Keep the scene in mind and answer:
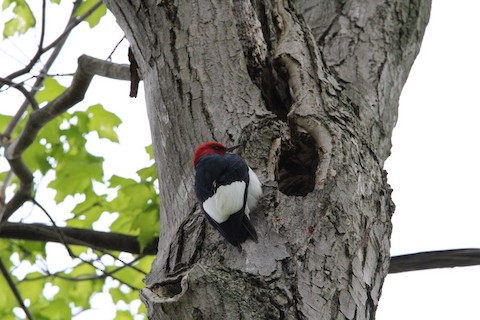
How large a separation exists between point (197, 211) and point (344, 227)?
569mm

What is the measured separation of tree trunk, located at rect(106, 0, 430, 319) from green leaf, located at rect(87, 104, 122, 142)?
2.03 meters

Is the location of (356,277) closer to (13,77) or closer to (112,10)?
(112,10)

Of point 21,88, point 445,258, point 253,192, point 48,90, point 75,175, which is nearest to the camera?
point 253,192

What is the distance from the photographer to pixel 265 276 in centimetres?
201

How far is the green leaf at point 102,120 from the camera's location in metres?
5.04

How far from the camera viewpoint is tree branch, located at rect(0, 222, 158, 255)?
152 inches

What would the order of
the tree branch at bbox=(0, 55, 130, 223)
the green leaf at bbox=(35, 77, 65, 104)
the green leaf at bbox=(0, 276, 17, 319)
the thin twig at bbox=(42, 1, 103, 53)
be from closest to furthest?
1. the tree branch at bbox=(0, 55, 130, 223)
2. the thin twig at bbox=(42, 1, 103, 53)
3. the green leaf at bbox=(0, 276, 17, 319)
4. the green leaf at bbox=(35, 77, 65, 104)

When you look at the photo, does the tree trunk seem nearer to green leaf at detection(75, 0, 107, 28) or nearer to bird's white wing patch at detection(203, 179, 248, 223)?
bird's white wing patch at detection(203, 179, 248, 223)

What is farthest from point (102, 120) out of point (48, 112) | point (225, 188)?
point (225, 188)

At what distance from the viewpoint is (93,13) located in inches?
197

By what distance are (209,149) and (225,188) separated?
19cm

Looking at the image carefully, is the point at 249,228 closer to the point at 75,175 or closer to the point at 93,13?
the point at 75,175

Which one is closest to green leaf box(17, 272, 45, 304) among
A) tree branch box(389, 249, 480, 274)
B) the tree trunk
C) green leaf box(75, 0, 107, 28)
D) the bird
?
green leaf box(75, 0, 107, 28)

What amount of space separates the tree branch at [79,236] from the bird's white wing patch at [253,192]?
5.05ft
